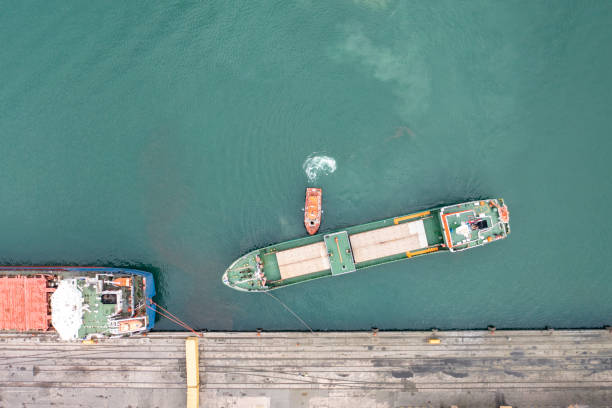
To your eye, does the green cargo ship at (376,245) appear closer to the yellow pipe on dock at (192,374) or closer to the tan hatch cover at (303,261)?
the tan hatch cover at (303,261)

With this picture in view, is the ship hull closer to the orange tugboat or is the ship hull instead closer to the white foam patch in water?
the orange tugboat

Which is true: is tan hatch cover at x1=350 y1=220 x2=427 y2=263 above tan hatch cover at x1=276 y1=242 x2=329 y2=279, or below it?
above

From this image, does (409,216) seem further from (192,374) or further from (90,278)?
(90,278)

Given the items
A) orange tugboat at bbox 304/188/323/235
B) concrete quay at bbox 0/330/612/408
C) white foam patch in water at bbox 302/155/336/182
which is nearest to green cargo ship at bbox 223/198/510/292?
orange tugboat at bbox 304/188/323/235

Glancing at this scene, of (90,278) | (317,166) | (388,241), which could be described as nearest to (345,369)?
(388,241)

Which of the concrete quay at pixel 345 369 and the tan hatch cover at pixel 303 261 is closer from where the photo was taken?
the tan hatch cover at pixel 303 261

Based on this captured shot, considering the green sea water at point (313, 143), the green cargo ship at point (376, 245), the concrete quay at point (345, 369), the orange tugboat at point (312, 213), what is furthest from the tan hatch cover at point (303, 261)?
the concrete quay at point (345, 369)
